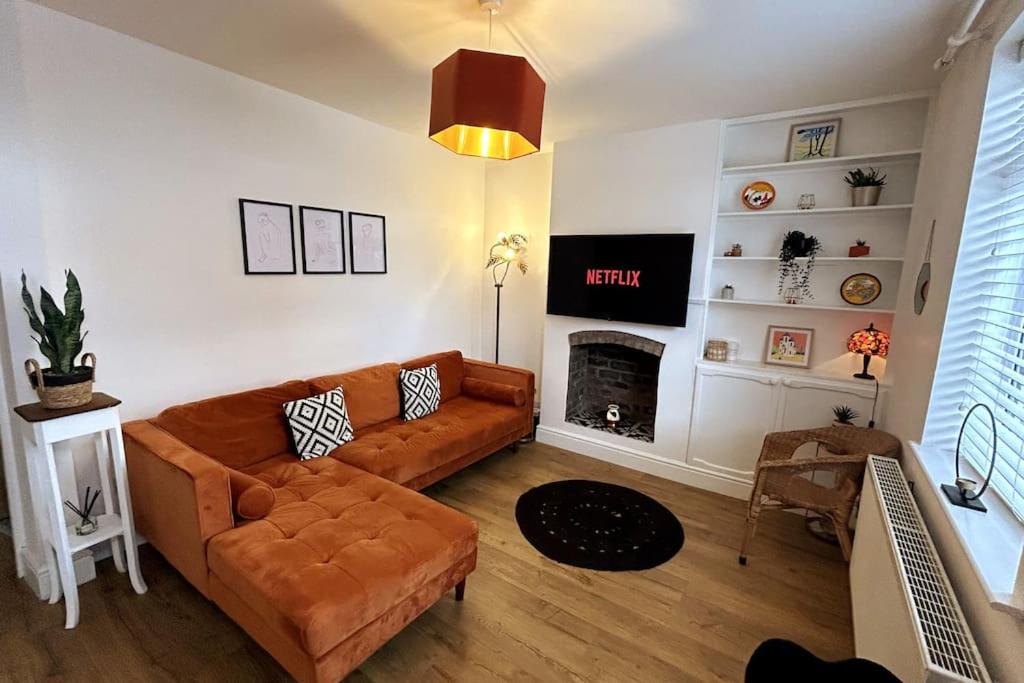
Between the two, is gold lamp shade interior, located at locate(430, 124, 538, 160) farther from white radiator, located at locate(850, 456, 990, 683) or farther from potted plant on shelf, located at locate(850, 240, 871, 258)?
potted plant on shelf, located at locate(850, 240, 871, 258)

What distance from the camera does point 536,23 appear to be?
1906 mm

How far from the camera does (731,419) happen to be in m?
3.11

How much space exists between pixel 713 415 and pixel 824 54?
7.29 ft

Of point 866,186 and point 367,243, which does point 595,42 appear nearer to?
point 866,186

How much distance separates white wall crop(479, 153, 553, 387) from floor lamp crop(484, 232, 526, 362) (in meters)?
0.05

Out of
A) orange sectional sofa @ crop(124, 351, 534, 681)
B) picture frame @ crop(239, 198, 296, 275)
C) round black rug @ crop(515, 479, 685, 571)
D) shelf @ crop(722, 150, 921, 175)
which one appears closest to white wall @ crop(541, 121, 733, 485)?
shelf @ crop(722, 150, 921, 175)

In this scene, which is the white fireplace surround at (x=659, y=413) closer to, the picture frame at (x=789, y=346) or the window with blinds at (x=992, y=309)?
the picture frame at (x=789, y=346)

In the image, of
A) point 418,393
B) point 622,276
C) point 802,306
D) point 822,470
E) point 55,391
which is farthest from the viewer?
point 622,276

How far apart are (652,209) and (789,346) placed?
1.40 m

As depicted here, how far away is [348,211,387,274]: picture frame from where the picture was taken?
3.24m

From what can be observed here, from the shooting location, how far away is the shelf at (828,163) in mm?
2576

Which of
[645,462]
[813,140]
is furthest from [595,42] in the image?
[645,462]

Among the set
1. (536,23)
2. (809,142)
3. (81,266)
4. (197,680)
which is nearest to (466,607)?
(197,680)

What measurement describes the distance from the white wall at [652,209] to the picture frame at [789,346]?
19.9 inches
